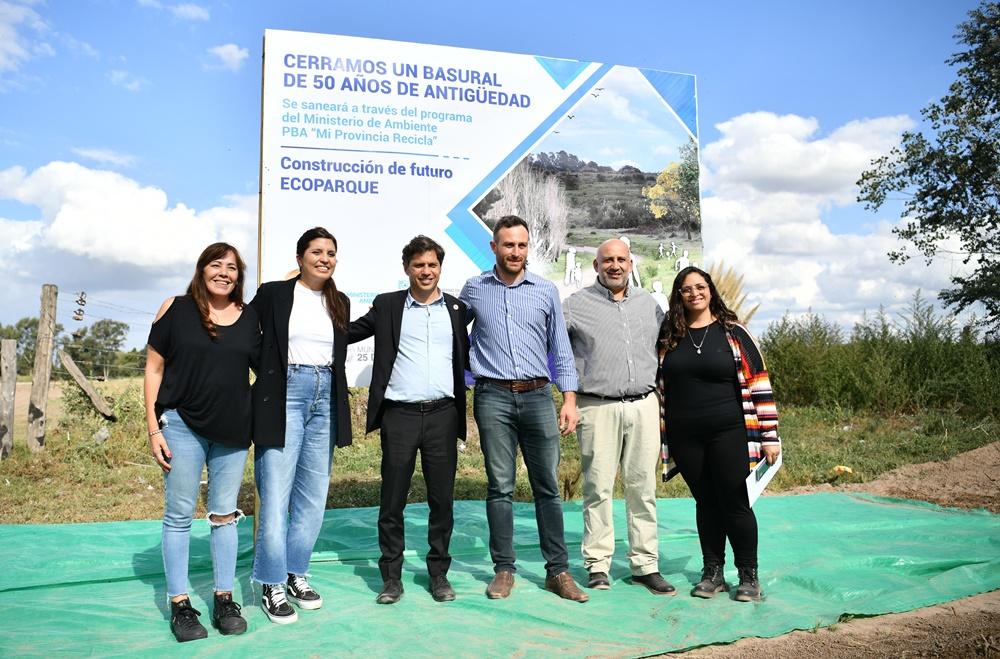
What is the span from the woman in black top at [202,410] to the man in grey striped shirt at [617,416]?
5.27 feet

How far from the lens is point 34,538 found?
4586 millimetres

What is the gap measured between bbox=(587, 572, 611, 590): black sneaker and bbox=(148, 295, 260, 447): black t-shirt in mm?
1798

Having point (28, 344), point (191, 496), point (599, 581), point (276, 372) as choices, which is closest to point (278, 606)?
point (191, 496)

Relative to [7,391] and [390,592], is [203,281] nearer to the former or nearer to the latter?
[390,592]

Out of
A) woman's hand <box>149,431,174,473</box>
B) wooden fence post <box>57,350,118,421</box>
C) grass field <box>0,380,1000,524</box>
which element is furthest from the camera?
wooden fence post <box>57,350,118,421</box>

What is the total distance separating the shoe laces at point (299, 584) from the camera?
3547mm

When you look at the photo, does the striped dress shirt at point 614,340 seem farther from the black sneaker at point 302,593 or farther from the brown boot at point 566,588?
the black sneaker at point 302,593

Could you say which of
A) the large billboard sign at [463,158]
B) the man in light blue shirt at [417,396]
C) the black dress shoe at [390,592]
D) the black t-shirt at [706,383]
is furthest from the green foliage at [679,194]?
the black dress shoe at [390,592]

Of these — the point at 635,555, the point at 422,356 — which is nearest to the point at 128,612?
the point at 422,356

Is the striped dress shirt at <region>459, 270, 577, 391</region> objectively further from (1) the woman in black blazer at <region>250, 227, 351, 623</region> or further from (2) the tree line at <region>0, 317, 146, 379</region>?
(2) the tree line at <region>0, 317, 146, 379</region>

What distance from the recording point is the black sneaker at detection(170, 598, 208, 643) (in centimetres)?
309

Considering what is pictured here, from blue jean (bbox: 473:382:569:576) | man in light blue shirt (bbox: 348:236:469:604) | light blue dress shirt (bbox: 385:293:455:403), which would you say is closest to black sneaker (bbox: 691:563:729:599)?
blue jean (bbox: 473:382:569:576)

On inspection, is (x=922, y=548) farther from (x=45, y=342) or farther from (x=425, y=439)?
(x=45, y=342)

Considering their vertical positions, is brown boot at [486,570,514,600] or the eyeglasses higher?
the eyeglasses
